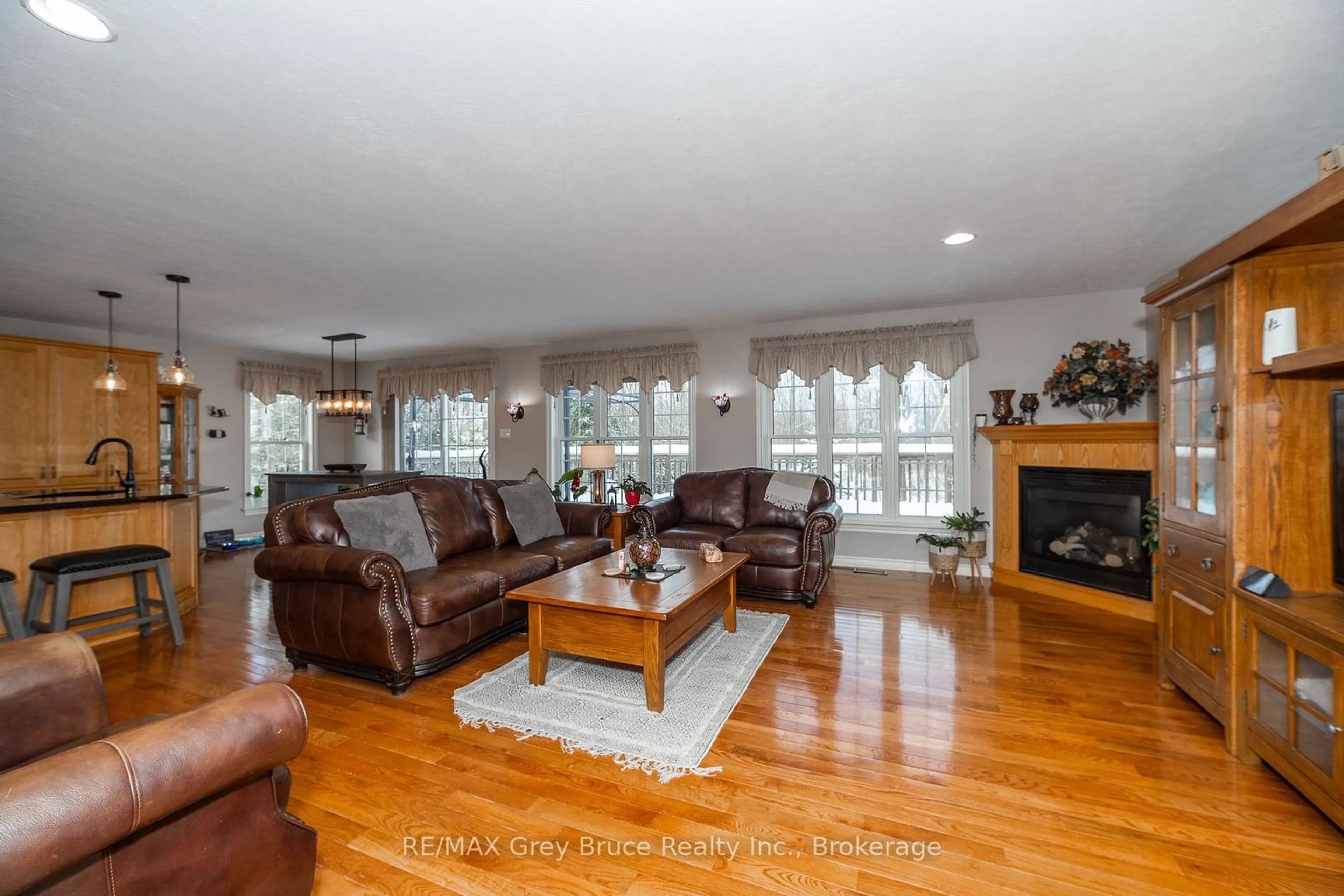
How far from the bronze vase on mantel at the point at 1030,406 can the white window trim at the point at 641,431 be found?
307cm

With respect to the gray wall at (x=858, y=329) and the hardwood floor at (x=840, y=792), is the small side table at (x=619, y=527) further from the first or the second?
the hardwood floor at (x=840, y=792)

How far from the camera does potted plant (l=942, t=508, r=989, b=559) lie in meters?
4.87

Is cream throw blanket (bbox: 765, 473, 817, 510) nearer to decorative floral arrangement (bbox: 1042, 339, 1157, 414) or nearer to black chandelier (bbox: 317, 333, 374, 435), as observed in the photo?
decorative floral arrangement (bbox: 1042, 339, 1157, 414)

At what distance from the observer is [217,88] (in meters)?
1.98

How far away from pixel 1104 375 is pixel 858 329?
6.49 ft

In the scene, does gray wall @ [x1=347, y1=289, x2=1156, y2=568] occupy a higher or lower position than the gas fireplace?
higher

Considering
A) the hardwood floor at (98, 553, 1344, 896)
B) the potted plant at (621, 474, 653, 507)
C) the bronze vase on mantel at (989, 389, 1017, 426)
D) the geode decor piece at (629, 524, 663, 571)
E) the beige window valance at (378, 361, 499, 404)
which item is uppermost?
the beige window valance at (378, 361, 499, 404)

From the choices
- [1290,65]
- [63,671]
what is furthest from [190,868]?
[1290,65]

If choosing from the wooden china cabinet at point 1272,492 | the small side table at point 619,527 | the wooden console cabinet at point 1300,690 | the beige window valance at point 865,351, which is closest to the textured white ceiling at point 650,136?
the wooden china cabinet at point 1272,492

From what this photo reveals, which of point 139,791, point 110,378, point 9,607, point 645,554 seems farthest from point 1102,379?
point 110,378

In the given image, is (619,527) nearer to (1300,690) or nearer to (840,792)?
(840,792)

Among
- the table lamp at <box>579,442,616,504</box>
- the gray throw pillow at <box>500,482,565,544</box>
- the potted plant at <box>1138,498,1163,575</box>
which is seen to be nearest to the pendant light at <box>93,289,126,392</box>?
the gray throw pillow at <box>500,482,565,544</box>

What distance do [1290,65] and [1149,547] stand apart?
91.9 inches

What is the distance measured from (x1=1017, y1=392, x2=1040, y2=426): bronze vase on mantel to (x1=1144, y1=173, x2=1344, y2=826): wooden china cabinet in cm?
245
